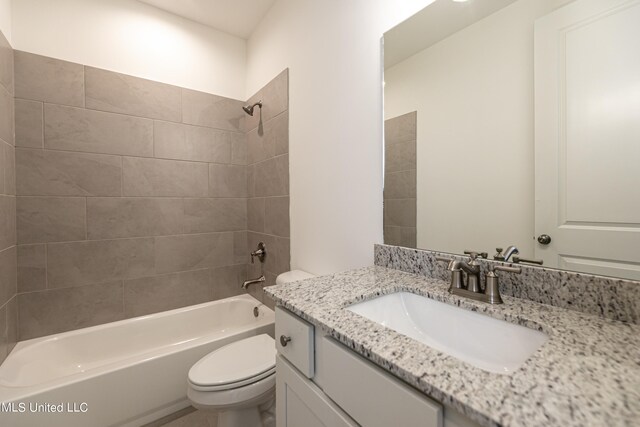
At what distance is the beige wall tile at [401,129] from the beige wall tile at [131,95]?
1747mm

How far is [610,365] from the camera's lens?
459mm

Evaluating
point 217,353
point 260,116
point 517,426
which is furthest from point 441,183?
point 260,116

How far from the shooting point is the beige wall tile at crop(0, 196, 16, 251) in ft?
4.65

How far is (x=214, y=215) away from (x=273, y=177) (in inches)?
25.9

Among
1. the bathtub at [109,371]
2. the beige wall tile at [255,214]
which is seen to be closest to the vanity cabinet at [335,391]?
Answer: the bathtub at [109,371]

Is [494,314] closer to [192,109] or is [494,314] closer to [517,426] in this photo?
[517,426]

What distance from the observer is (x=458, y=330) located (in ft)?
2.52

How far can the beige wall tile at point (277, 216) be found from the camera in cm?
195

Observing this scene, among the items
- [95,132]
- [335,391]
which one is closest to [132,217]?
[95,132]

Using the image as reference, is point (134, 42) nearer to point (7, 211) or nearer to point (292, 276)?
point (7, 211)

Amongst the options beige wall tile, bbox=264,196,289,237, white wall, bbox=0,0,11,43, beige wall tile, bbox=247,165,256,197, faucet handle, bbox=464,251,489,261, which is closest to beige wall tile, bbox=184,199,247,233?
beige wall tile, bbox=247,165,256,197

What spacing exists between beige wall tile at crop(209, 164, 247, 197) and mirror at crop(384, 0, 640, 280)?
1615 mm

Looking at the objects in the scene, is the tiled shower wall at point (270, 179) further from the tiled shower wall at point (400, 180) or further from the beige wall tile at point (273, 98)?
the tiled shower wall at point (400, 180)

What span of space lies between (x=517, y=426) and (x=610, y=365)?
28 centimetres
